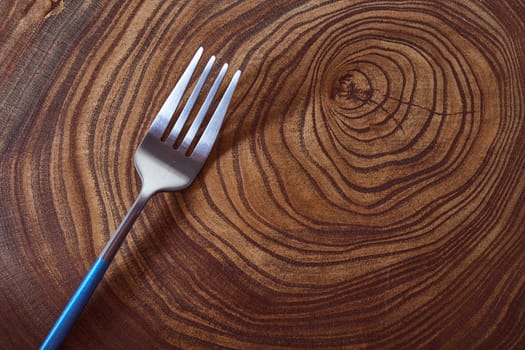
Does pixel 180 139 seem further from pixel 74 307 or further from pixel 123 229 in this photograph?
pixel 74 307

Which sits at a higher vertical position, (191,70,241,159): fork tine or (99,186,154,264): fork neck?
(191,70,241,159): fork tine

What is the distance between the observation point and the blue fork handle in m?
0.68

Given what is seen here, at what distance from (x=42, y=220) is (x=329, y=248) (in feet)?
1.35

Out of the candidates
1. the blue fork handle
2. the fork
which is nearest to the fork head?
the fork

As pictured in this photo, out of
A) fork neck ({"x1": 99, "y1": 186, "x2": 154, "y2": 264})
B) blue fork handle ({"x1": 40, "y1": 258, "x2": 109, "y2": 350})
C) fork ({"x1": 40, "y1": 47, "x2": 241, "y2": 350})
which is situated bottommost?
blue fork handle ({"x1": 40, "y1": 258, "x2": 109, "y2": 350})

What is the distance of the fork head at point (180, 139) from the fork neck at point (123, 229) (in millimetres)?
32

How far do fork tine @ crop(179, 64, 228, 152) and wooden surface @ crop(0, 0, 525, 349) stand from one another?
0.04m

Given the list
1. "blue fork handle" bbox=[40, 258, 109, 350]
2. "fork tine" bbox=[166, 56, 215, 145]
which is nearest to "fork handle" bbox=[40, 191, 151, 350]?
"blue fork handle" bbox=[40, 258, 109, 350]

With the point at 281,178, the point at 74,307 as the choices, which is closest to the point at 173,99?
the point at 281,178

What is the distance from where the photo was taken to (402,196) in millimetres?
763

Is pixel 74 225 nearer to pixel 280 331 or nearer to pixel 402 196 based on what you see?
pixel 280 331

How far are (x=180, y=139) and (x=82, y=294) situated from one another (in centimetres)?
25

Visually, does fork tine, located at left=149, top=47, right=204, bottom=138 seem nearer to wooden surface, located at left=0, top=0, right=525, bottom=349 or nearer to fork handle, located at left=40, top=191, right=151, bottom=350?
wooden surface, located at left=0, top=0, right=525, bottom=349

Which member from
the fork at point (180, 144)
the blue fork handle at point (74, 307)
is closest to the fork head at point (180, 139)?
the fork at point (180, 144)
